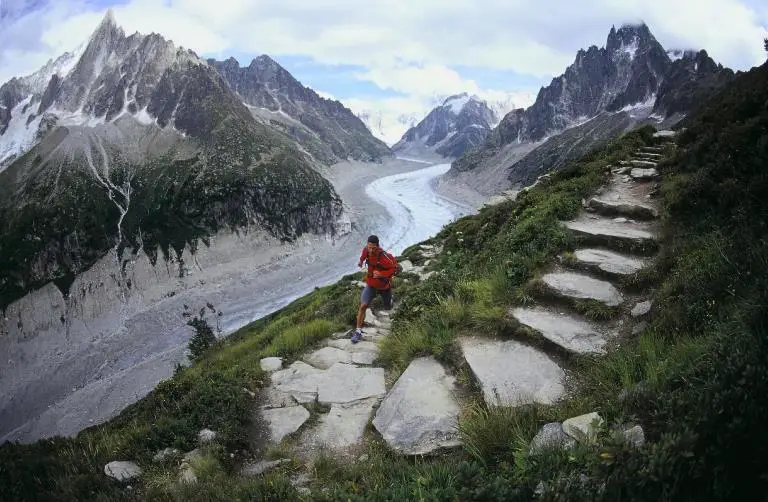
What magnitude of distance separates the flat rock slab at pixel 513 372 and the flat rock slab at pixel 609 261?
2941 mm

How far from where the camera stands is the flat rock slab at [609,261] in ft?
27.8

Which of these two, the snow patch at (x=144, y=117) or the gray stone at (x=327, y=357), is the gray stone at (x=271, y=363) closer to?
the gray stone at (x=327, y=357)

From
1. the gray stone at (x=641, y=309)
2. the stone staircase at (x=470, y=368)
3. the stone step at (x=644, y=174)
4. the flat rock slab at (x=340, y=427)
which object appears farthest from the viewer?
the stone step at (x=644, y=174)

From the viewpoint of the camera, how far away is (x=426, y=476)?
450 cm

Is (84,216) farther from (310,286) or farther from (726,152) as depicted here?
(726,152)

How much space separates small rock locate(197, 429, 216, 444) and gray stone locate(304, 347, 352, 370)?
2994mm

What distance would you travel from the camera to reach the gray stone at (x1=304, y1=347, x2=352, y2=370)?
31.8 feet

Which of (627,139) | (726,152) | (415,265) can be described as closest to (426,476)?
(726,152)

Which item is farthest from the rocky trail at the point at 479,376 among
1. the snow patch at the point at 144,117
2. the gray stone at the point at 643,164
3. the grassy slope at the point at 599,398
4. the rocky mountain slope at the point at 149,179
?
the snow patch at the point at 144,117

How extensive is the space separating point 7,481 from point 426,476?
569 centimetres

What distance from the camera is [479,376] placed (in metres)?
6.49

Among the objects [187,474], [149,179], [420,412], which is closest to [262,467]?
[187,474]

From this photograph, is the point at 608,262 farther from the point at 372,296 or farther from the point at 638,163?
the point at 638,163

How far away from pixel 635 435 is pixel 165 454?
6.27 metres
